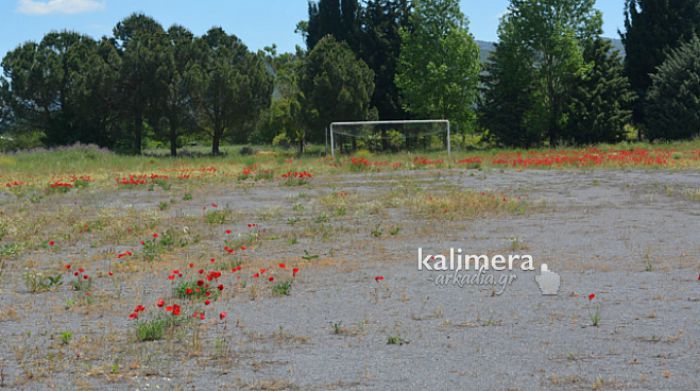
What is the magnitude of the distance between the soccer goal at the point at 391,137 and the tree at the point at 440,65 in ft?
20.6

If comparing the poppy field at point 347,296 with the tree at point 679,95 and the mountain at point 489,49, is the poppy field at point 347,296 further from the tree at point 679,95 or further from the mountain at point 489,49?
the mountain at point 489,49

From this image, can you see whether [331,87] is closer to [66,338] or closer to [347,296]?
[347,296]

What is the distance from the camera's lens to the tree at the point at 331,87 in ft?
132

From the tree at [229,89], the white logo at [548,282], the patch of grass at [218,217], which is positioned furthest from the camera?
the tree at [229,89]

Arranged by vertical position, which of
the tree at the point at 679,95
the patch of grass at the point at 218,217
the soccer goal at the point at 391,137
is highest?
the tree at the point at 679,95

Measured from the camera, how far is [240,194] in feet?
59.5

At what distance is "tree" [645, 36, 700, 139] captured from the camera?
1511 inches

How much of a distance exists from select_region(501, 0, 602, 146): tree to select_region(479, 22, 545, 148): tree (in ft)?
1.46

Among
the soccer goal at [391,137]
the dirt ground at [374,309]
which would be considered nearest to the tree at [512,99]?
the soccer goal at [391,137]

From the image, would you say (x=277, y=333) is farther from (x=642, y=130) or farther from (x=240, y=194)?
(x=642, y=130)

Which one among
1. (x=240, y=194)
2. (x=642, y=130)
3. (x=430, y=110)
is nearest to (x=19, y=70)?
(x=430, y=110)

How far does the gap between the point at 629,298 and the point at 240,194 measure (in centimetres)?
1278

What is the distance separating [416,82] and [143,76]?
53.2 feet

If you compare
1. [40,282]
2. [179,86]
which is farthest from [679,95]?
[40,282]
